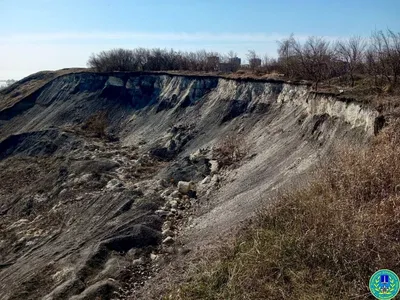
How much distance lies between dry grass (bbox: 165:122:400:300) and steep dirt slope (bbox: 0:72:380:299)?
115 inches


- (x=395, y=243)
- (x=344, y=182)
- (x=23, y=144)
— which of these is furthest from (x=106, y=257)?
(x=23, y=144)

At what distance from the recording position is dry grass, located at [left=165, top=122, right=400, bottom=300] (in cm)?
667

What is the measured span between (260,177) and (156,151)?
42.0ft

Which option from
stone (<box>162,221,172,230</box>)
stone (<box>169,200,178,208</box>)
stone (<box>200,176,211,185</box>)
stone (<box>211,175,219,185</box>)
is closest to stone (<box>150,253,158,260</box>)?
stone (<box>162,221,172,230</box>)

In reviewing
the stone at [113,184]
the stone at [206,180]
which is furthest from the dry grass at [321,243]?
the stone at [113,184]

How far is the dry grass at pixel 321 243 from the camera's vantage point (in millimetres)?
6668

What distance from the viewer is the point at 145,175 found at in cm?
2228

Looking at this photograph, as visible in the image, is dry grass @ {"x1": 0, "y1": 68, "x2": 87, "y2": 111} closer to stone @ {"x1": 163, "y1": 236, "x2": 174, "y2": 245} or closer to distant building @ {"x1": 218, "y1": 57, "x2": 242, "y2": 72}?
distant building @ {"x1": 218, "y1": 57, "x2": 242, "y2": 72}

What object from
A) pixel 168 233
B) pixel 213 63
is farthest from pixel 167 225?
pixel 213 63

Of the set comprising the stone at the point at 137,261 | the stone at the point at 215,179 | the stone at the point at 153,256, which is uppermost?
the stone at the point at 215,179

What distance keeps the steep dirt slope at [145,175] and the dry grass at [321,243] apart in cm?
293

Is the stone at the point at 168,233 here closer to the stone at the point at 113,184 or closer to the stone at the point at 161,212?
the stone at the point at 161,212

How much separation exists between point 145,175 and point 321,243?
52.6 feet

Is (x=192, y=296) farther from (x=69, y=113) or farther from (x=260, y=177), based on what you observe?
(x=69, y=113)
